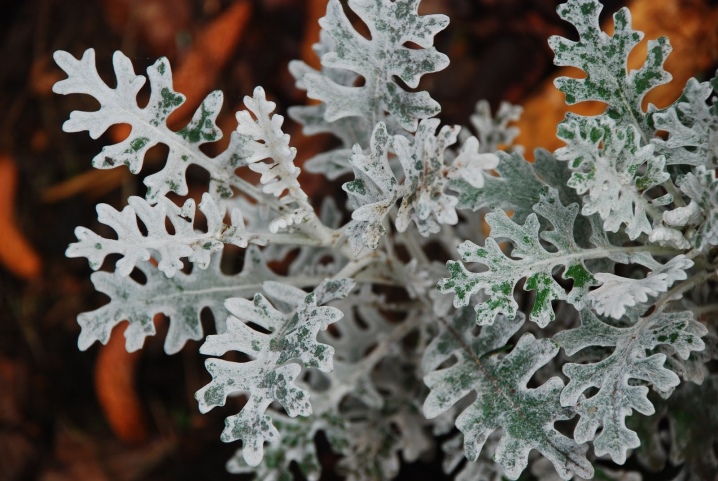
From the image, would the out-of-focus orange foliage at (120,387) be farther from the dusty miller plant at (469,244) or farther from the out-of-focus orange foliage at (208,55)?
the dusty miller plant at (469,244)

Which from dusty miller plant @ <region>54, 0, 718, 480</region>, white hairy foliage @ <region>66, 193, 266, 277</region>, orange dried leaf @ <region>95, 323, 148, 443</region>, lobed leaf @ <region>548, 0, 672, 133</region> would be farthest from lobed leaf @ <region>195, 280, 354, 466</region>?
orange dried leaf @ <region>95, 323, 148, 443</region>

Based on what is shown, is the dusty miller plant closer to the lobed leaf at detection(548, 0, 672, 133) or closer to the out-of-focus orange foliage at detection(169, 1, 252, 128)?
the lobed leaf at detection(548, 0, 672, 133)

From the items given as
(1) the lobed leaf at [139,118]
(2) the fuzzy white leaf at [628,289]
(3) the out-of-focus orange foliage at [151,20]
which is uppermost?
(3) the out-of-focus orange foliage at [151,20]

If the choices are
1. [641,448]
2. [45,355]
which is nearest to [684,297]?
[641,448]

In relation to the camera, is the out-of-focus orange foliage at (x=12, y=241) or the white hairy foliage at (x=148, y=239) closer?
the white hairy foliage at (x=148, y=239)

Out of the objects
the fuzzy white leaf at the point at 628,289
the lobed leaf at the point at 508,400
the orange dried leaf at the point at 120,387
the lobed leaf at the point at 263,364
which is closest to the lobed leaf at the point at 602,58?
the fuzzy white leaf at the point at 628,289

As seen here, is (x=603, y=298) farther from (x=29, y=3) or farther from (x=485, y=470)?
(x=29, y=3)

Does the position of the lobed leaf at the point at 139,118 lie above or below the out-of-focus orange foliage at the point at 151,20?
below
